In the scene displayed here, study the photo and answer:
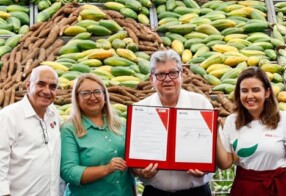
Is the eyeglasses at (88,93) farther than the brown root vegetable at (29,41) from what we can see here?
No

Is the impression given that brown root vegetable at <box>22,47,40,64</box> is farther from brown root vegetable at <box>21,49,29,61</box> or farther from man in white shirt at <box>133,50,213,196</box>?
man in white shirt at <box>133,50,213,196</box>

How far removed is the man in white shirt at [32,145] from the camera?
2906 millimetres

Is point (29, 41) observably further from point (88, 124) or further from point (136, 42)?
point (88, 124)

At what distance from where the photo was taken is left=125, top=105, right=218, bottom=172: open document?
3049mm

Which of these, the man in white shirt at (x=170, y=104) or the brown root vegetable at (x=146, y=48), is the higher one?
the brown root vegetable at (x=146, y=48)

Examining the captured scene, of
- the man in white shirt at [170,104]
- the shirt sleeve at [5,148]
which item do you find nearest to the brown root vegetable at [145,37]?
the man in white shirt at [170,104]

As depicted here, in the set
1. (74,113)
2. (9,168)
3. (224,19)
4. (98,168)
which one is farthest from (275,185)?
(224,19)

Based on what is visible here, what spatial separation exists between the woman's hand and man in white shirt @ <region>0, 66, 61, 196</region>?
29 centimetres

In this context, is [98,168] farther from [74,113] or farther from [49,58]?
[49,58]

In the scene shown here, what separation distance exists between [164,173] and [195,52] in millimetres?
3328

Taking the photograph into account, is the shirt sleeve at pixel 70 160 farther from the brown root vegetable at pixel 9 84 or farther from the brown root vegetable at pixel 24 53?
the brown root vegetable at pixel 24 53

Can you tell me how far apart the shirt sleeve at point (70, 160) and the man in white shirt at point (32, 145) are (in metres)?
0.04

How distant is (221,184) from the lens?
4168 millimetres

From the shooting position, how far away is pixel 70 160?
302cm
